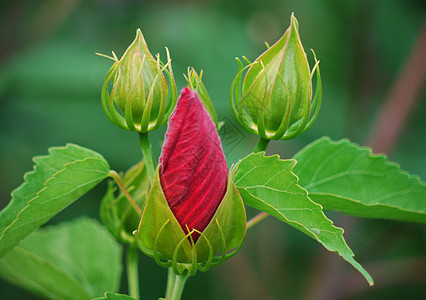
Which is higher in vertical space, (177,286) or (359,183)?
(359,183)

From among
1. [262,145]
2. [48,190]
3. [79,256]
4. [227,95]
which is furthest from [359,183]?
[227,95]

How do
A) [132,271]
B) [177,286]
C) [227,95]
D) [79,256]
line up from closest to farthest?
1. [177,286]
2. [132,271]
3. [79,256]
4. [227,95]

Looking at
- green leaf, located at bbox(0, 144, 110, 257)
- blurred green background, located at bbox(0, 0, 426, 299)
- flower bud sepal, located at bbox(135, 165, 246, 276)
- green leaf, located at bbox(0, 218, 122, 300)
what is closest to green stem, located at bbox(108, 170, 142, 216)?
green leaf, located at bbox(0, 144, 110, 257)

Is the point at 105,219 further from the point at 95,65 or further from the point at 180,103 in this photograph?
the point at 95,65

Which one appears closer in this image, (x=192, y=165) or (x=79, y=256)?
(x=192, y=165)

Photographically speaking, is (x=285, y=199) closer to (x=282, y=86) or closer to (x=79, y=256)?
(x=282, y=86)

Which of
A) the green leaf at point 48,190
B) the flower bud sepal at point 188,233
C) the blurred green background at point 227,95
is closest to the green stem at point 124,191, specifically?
the green leaf at point 48,190

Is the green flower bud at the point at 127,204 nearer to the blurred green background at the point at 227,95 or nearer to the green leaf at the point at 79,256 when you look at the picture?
the green leaf at the point at 79,256
